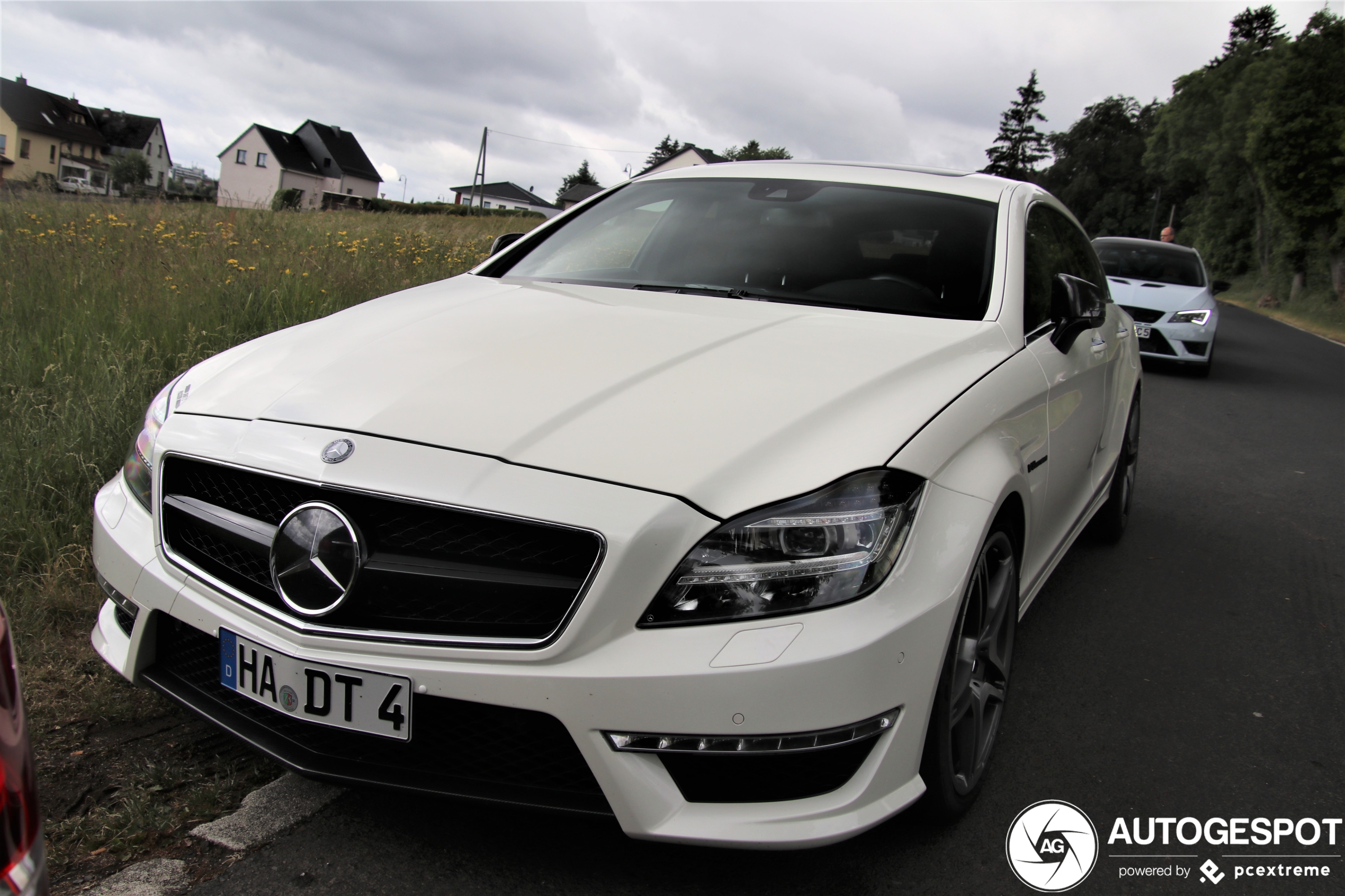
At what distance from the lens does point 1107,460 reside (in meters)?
4.25

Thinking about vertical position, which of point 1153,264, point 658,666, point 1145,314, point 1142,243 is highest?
point 1142,243

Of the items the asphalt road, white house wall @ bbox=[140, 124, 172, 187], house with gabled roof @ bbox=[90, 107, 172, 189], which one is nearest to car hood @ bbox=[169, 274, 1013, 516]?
the asphalt road

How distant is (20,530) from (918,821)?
308cm

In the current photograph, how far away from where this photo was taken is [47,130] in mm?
82688

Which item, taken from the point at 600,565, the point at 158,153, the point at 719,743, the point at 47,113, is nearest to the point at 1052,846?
the point at 719,743

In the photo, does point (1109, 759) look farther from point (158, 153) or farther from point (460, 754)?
point (158, 153)

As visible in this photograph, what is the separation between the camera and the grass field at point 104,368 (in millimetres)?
2400

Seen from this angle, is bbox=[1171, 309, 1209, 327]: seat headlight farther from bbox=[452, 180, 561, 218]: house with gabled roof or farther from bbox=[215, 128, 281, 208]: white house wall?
bbox=[452, 180, 561, 218]: house with gabled roof

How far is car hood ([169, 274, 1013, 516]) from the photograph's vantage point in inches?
76.8

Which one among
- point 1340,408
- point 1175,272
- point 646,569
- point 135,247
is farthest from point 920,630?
point 1175,272

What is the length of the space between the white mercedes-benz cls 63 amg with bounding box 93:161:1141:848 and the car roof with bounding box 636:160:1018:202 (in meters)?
1.12

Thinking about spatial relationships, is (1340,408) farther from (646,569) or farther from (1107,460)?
(646,569)

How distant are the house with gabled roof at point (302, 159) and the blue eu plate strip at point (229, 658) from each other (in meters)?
85.5

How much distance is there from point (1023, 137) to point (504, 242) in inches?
4040
